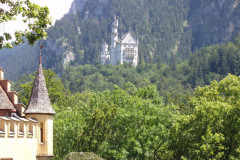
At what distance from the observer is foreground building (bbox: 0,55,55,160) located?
21766 mm

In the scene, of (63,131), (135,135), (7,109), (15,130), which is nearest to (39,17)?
(15,130)

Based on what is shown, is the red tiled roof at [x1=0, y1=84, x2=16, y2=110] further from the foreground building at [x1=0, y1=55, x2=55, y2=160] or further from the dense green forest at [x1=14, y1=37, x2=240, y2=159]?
the dense green forest at [x1=14, y1=37, x2=240, y2=159]

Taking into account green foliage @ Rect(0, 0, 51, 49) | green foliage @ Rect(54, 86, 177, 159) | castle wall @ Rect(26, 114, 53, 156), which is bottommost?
green foliage @ Rect(54, 86, 177, 159)

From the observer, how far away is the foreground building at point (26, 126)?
21.8m

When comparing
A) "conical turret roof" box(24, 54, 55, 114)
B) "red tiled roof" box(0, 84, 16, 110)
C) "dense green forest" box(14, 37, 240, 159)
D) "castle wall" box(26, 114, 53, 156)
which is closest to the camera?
"red tiled roof" box(0, 84, 16, 110)

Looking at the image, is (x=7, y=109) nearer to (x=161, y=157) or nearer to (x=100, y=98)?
(x=161, y=157)

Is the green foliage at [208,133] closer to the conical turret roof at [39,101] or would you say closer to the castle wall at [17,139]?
the conical turret roof at [39,101]

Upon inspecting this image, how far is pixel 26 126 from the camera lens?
2380 centimetres

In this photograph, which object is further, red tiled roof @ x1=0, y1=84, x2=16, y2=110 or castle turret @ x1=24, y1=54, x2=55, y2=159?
castle turret @ x1=24, y1=54, x2=55, y2=159

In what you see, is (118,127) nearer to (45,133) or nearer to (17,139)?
(45,133)

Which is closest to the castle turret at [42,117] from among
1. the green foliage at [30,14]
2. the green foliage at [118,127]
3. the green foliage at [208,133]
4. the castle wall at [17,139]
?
the castle wall at [17,139]

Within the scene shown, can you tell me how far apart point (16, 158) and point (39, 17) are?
623 cm

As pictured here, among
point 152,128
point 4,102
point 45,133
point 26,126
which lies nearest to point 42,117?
point 45,133

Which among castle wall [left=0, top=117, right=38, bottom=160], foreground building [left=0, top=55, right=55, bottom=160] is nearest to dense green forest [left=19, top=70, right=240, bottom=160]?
foreground building [left=0, top=55, right=55, bottom=160]
